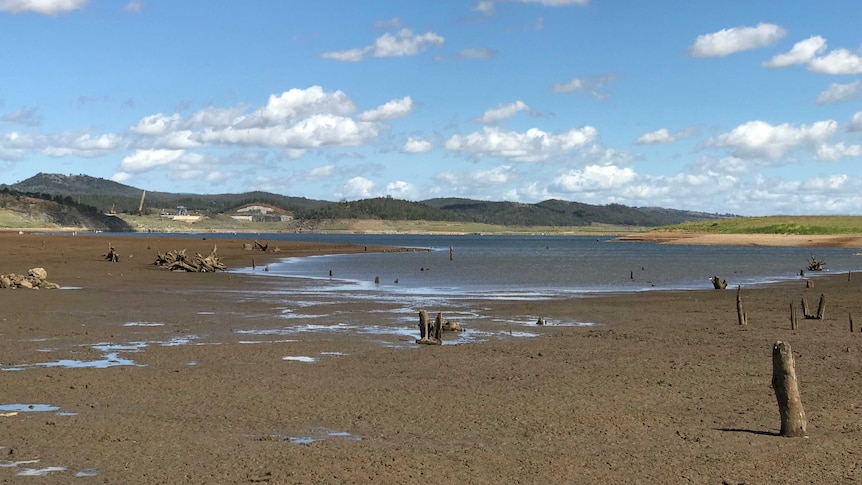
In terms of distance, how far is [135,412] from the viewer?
50.3ft

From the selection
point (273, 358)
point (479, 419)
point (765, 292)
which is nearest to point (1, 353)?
point (273, 358)

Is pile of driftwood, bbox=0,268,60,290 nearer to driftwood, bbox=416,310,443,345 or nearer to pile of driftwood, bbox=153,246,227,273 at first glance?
pile of driftwood, bbox=153,246,227,273

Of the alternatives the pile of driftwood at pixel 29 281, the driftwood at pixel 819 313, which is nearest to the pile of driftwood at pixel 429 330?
the driftwood at pixel 819 313

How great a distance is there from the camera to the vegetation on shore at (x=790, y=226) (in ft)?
523

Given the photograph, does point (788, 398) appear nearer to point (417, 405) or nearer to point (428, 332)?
point (417, 405)

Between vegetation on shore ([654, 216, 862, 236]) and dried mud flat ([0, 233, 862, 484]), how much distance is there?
14047 centimetres

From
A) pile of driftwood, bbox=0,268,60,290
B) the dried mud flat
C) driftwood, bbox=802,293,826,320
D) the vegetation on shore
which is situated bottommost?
the dried mud flat

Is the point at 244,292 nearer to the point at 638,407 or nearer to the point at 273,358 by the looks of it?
the point at 273,358

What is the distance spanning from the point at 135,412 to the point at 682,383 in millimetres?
10530

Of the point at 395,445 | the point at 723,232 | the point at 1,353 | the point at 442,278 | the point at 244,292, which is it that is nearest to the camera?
the point at 395,445

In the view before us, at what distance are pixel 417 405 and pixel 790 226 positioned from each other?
163521 mm

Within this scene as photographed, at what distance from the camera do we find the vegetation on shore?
15950 centimetres

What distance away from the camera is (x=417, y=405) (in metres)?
16.2

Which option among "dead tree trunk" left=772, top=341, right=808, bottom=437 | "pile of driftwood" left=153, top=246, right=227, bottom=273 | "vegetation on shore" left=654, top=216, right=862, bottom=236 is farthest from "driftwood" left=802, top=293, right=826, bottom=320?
"vegetation on shore" left=654, top=216, right=862, bottom=236
